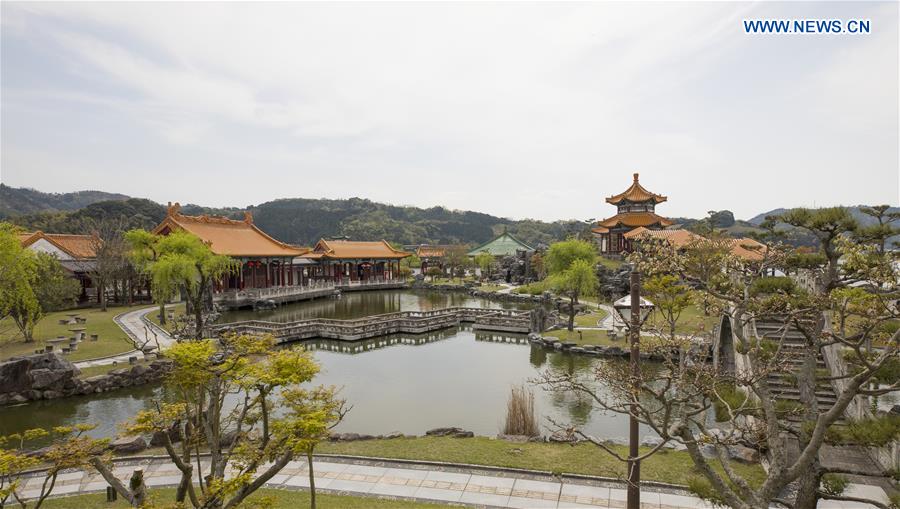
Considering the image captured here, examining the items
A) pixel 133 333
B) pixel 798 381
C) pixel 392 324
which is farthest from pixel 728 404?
pixel 133 333

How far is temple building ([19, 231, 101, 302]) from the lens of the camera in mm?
31344

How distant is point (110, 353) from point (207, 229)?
20.7m

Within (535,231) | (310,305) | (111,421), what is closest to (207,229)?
(310,305)

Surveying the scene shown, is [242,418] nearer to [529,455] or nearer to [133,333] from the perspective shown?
[529,455]

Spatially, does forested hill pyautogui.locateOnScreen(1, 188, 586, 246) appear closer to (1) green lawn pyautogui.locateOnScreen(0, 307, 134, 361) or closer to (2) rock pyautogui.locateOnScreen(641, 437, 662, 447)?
(1) green lawn pyautogui.locateOnScreen(0, 307, 134, 361)

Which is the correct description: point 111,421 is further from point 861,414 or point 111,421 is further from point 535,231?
point 535,231

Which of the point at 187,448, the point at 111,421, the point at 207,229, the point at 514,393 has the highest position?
the point at 207,229

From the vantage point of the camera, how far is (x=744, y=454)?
995 centimetres

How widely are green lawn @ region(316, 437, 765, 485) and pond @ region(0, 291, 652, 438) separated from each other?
85.5 inches

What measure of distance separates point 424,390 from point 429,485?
8.04 meters

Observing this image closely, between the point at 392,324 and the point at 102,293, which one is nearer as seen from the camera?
the point at 392,324

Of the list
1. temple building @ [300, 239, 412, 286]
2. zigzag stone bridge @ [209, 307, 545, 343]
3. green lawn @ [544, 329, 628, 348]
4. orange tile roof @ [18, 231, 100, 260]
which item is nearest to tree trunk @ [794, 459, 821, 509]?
green lawn @ [544, 329, 628, 348]

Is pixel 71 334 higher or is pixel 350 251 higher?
pixel 350 251

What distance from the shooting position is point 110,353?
18.7 meters
